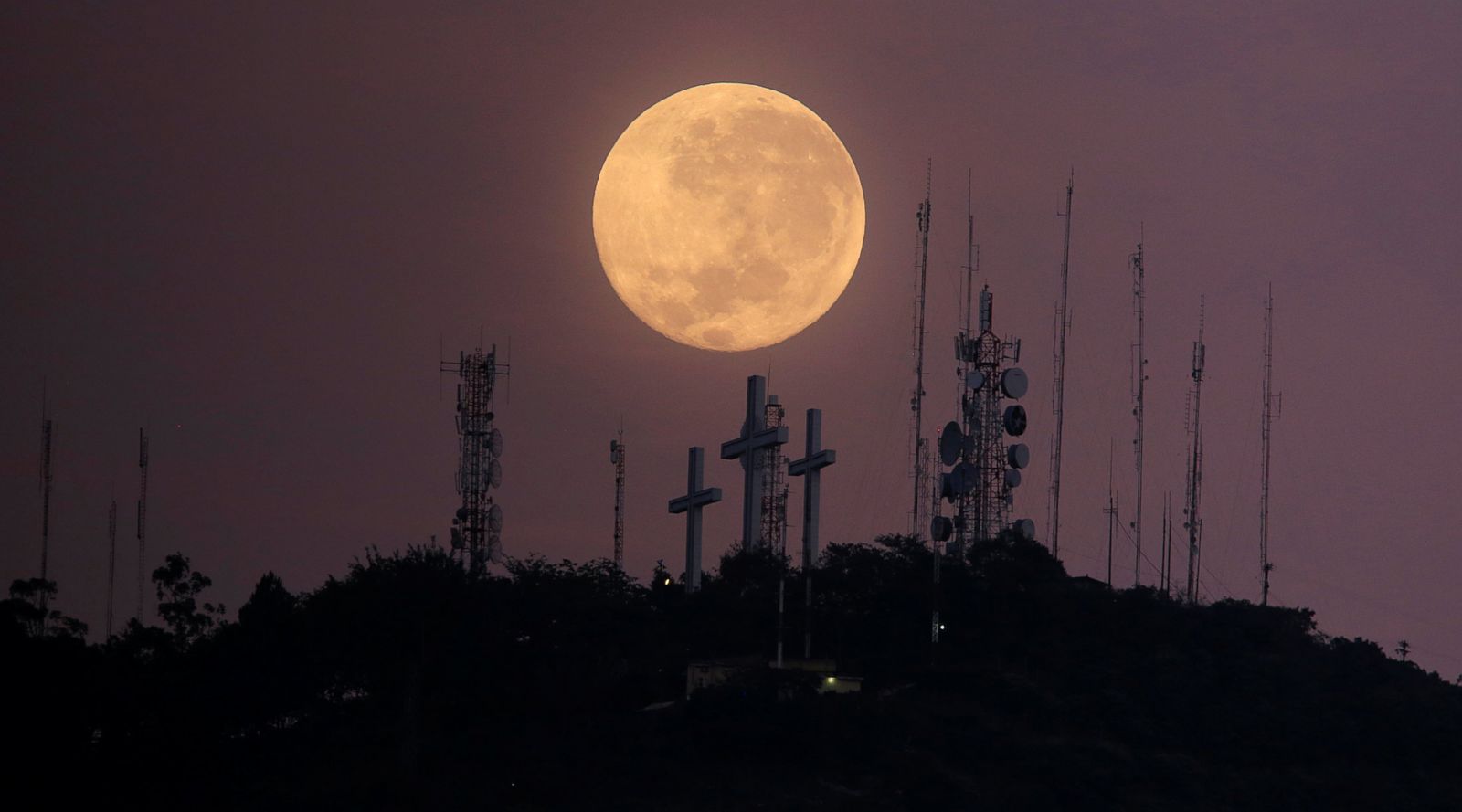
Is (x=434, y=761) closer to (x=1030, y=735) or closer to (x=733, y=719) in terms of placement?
(x=733, y=719)

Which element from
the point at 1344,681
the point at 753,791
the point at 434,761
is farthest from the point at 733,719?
the point at 1344,681

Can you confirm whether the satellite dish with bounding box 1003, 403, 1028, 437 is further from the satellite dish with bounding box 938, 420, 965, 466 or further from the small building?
the small building

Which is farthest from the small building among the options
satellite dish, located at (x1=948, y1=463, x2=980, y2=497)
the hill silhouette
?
satellite dish, located at (x1=948, y1=463, x2=980, y2=497)

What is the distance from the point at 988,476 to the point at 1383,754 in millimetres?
22913

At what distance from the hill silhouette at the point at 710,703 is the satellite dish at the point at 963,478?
3.43 metres

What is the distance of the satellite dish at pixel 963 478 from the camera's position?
300ft

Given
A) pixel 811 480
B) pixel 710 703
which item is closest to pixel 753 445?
pixel 811 480

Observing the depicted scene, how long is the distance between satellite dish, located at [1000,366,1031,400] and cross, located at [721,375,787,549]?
12.0 m

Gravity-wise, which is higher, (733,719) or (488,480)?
(488,480)

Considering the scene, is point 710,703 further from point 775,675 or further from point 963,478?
point 963,478

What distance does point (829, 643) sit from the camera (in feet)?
284

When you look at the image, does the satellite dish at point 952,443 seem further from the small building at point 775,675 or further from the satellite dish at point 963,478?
the small building at point 775,675

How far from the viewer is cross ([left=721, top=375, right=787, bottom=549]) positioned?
281 ft

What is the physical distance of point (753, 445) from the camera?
8562 cm
